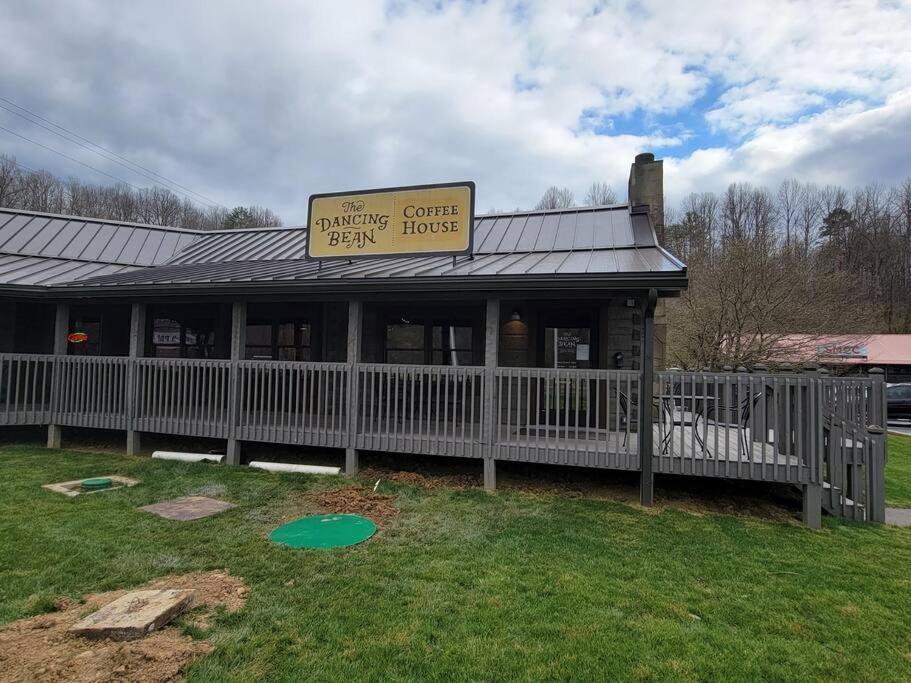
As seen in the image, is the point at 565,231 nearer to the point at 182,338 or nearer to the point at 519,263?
→ the point at 519,263

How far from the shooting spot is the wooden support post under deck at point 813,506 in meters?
5.11

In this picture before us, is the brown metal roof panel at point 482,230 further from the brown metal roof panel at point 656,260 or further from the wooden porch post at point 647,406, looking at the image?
the wooden porch post at point 647,406

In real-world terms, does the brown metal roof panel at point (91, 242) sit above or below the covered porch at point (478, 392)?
above

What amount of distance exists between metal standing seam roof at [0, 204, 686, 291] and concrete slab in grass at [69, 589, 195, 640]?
4265mm

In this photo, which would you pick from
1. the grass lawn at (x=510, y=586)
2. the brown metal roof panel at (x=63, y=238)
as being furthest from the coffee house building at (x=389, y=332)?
the grass lawn at (x=510, y=586)

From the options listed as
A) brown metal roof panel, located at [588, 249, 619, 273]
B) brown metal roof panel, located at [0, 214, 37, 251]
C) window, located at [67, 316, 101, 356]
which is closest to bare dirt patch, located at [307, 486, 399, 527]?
brown metal roof panel, located at [588, 249, 619, 273]

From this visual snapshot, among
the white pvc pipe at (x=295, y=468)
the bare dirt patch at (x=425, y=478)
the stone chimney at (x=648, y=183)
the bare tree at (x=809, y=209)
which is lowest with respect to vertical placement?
the bare dirt patch at (x=425, y=478)

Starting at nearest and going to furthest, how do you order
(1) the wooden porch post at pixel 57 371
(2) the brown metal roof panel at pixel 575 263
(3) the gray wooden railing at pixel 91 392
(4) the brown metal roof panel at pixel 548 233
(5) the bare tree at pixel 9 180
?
(2) the brown metal roof panel at pixel 575 263
(3) the gray wooden railing at pixel 91 392
(1) the wooden porch post at pixel 57 371
(4) the brown metal roof panel at pixel 548 233
(5) the bare tree at pixel 9 180

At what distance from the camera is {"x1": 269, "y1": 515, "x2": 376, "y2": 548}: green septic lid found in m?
4.29

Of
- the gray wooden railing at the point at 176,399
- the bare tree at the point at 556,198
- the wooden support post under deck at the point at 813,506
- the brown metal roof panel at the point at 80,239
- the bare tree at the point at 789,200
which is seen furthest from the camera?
the bare tree at the point at 556,198

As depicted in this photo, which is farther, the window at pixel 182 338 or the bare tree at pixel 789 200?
the bare tree at pixel 789 200

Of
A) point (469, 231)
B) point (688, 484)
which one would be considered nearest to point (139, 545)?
point (469, 231)

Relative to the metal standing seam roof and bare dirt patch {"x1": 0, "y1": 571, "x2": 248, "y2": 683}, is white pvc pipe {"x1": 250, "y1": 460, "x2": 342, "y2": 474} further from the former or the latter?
bare dirt patch {"x1": 0, "y1": 571, "x2": 248, "y2": 683}

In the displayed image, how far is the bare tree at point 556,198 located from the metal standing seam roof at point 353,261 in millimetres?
23674
